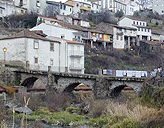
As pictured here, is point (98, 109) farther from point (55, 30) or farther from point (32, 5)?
point (32, 5)

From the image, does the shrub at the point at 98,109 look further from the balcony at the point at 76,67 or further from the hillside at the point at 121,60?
the hillside at the point at 121,60

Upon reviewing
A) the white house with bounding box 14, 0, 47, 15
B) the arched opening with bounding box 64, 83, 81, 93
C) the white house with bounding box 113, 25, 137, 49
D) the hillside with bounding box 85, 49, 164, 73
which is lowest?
the arched opening with bounding box 64, 83, 81, 93

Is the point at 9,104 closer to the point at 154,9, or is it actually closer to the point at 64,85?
the point at 64,85

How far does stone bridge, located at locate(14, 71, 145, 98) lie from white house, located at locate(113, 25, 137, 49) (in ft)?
101

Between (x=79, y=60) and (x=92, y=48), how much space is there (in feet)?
42.5

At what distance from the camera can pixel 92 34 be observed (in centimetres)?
7656

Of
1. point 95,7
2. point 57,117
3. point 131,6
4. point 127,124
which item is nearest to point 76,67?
point 57,117

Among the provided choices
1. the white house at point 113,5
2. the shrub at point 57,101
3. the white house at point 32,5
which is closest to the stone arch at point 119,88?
the shrub at point 57,101

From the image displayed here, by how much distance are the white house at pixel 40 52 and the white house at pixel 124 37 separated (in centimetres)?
2033

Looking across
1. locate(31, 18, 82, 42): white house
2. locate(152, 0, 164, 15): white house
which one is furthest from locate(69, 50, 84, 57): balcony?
locate(152, 0, 164, 15): white house

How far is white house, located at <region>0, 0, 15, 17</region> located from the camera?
78438 millimetres

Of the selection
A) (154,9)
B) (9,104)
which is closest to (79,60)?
(9,104)

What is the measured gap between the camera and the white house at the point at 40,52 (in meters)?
54.5

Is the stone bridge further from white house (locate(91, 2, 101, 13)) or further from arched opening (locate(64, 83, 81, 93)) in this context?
white house (locate(91, 2, 101, 13))
